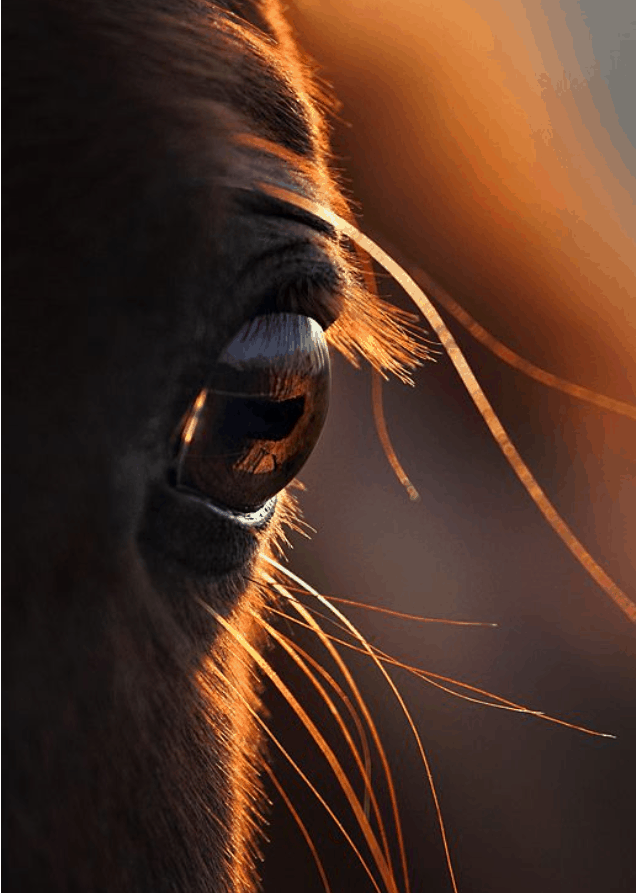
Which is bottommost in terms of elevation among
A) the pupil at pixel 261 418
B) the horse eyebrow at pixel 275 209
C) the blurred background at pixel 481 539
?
the blurred background at pixel 481 539

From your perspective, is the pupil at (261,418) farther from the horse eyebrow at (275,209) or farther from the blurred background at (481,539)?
the blurred background at (481,539)

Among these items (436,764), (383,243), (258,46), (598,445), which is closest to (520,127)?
(383,243)

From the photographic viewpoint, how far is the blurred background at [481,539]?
1600 mm

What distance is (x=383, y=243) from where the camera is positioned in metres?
0.84

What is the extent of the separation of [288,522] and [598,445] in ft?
5.18

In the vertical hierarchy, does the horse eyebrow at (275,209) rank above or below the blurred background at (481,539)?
above

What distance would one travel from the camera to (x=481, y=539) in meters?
2.21

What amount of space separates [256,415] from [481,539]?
6.01ft

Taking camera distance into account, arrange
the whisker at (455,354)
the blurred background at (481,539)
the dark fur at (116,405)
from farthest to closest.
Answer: the blurred background at (481,539) < the whisker at (455,354) < the dark fur at (116,405)

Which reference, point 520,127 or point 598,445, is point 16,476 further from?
→ point 598,445

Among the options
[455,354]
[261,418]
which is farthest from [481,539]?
[261,418]

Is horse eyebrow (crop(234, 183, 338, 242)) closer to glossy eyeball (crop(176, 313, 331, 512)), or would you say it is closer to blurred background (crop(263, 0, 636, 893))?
glossy eyeball (crop(176, 313, 331, 512))

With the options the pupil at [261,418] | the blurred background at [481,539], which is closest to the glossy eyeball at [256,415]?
the pupil at [261,418]

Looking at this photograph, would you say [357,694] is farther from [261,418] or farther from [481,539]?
[481,539]
